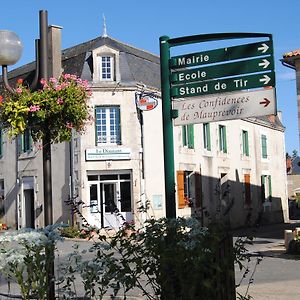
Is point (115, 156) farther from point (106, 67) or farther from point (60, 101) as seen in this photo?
point (60, 101)

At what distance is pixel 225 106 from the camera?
562 centimetres

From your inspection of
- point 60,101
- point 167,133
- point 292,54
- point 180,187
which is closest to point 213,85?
point 167,133

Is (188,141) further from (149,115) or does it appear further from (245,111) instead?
(245,111)

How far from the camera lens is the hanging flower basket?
20.3 feet

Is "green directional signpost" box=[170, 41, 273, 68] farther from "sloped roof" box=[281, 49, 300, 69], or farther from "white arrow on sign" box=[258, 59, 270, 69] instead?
"sloped roof" box=[281, 49, 300, 69]

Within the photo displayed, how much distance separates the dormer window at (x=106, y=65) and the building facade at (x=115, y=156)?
0.13ft

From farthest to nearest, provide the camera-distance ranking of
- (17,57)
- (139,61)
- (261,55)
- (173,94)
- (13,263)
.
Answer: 1. (139,61)
2. (17,57)
3. (173,94)
4. (261,55)
5. (13,263)

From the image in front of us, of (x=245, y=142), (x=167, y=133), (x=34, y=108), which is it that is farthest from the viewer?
(x=245, y=142)

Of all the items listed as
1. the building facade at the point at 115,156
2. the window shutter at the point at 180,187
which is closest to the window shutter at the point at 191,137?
the building facade at the point at 115,156

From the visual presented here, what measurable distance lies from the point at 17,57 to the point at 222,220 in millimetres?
3125

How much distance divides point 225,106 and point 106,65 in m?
17.9

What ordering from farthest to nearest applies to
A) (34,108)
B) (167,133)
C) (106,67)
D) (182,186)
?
1. (182,186)
2. (106,67)
3. (34,108)
4. (167,133)

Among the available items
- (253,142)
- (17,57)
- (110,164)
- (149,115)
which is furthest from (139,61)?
(17,57)

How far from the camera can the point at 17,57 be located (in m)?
6.41
